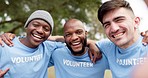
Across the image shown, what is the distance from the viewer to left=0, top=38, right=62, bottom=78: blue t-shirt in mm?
3137

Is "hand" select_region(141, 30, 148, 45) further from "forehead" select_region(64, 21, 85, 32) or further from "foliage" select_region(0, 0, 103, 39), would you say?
"foliage" select_region(0, 0, 103, 39)

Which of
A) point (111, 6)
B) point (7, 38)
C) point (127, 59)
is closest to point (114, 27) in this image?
point (111, 6)

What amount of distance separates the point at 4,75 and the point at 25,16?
18.1 ft

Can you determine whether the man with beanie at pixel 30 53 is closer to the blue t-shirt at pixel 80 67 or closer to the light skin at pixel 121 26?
the blue t-shirt at pixel 80 67

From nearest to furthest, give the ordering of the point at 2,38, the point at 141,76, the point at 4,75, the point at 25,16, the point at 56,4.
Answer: the point at 141,76, the point at 4,75, the point at 2,38, the point at 56,4, the point at 25,16

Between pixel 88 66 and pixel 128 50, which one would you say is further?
pixel 88 66

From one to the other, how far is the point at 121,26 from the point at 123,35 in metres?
0.09

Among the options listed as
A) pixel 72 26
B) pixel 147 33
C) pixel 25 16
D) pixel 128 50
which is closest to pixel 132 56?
pixel 128 50

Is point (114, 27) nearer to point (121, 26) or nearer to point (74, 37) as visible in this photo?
point (121, 26)

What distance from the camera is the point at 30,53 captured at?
130 inches

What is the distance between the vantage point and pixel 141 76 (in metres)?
1.53

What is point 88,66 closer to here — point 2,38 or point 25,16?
point 2,38

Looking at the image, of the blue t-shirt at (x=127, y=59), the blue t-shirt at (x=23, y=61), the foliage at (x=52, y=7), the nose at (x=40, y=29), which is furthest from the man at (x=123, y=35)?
the foliage at (x=52, y=7)

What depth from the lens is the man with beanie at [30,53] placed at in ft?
10.3
